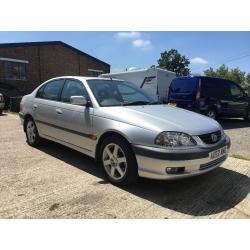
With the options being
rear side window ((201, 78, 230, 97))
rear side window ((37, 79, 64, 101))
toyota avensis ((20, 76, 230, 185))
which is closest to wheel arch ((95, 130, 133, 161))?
toyota avensis ((20, 76, 230, 185))

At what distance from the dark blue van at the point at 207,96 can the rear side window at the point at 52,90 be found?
17.9 ft

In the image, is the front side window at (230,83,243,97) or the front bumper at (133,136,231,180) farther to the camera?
the front side window at (230,83,243,97)

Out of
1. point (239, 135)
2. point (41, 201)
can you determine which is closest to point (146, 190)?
point (41, 201)

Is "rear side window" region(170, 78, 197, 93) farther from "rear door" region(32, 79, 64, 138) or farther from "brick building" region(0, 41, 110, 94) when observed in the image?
"brick building" region(0, 41, 110, 94)

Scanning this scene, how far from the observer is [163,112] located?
4215 millimetres


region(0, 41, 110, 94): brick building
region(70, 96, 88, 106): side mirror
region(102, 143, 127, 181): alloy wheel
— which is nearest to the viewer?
region(102, 143, 127, 181): alloy wheel

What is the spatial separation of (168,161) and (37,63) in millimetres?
21291

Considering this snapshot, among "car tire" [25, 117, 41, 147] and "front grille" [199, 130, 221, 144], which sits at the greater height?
"front grille" [199, 130, 221, 144]

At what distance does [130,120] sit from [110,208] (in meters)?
1.13

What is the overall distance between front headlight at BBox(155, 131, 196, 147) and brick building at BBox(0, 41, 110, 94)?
19.1m

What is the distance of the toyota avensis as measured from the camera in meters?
3.45

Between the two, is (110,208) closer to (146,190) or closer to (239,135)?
(146,190)

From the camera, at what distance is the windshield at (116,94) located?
14.5 ft

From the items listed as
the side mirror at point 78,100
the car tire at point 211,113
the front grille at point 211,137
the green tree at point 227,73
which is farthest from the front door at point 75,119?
the green tree at point 227,73
